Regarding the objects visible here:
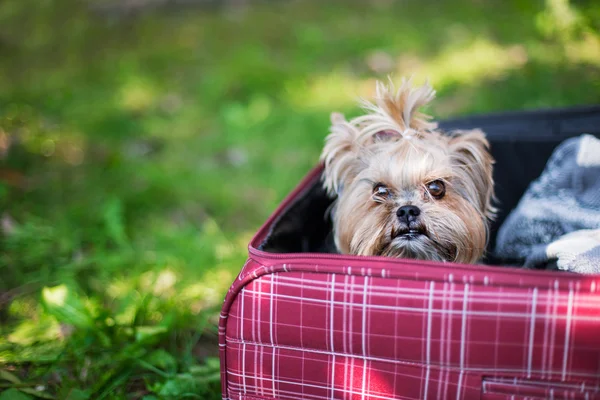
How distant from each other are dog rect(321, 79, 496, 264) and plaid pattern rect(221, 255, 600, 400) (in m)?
0.52

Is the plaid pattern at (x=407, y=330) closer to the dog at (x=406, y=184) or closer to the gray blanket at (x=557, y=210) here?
the dog at (x=406, y=184)

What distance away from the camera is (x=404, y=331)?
167cm

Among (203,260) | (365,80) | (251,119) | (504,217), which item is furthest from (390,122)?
(365,80)

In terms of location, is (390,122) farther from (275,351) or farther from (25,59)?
(25,59)

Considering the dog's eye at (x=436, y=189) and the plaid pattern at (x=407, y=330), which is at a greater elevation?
the dog's eye at (x=436, y=189)

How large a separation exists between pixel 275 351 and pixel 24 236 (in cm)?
234

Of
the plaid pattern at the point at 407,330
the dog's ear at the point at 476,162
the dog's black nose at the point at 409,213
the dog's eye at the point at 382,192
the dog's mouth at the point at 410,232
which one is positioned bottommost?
the plaid pattern at the point at 407,330

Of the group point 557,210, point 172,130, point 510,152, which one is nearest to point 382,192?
point 557,210

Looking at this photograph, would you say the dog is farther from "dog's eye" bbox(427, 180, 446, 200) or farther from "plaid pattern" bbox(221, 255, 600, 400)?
"plaid pattern" bbox(221, 255, 600, 400)

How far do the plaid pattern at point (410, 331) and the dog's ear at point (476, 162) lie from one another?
0.85 m

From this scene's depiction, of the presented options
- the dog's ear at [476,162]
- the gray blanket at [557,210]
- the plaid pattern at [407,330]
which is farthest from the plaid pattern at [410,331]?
the dog's ear at [476,162]

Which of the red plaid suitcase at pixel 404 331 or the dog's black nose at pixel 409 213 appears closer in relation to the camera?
the red plaid suitcase at pixel 404 331

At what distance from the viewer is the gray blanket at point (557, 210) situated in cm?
239

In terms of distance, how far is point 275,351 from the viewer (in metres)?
1.85
